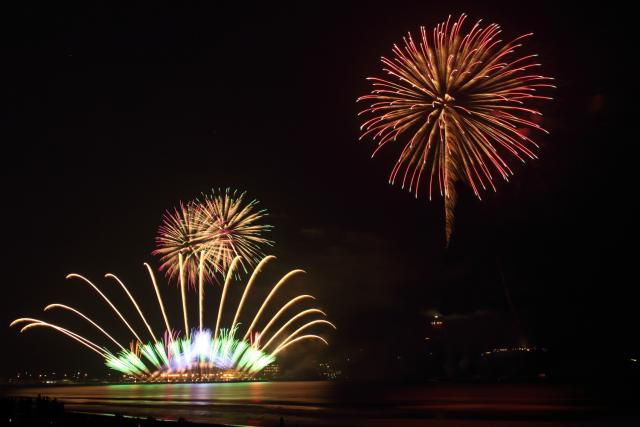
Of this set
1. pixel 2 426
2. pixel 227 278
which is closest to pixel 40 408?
pixel 2 426

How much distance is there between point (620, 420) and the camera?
32.9m

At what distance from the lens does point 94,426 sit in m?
18.8

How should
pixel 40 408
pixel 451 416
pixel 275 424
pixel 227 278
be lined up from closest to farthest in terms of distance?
pixel 40 408
pixel 275 424
pixel 451 416
pixel 227 278

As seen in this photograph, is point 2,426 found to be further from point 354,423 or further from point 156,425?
point 354,423

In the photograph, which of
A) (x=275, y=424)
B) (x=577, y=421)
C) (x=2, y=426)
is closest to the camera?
(x=2, y=426)

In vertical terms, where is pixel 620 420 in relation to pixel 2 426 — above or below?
below

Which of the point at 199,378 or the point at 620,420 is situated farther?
the point at 199,378

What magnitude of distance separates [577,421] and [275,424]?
48.6ft

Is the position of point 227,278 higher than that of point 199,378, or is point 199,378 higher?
point 227,278

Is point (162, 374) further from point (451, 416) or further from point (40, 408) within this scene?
point (40, 408)

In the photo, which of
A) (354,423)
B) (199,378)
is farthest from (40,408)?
(199,378)

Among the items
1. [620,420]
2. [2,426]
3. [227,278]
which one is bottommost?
[620,420]

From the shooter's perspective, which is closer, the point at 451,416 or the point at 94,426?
the point at 94,426

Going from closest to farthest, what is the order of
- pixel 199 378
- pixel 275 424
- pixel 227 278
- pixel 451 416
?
pixel 275 424 → pixel 451 416 → pixel 227 278 → pixel 199 378
